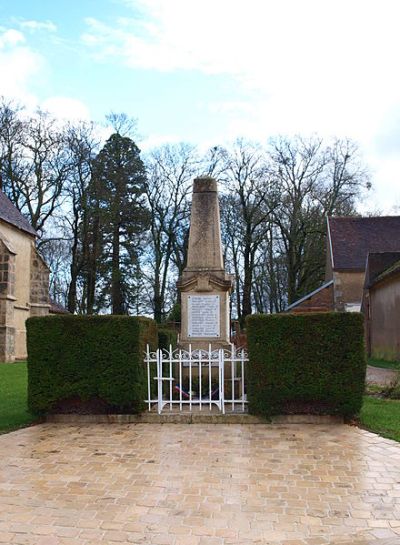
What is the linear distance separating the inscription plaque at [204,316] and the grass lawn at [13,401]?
3472 mm

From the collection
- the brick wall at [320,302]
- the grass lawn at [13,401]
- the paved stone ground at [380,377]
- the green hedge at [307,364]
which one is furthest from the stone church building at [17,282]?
the green hedge at [307,364]

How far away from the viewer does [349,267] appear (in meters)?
27.9

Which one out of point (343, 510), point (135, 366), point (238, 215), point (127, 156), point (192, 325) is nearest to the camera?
point (343, 510)

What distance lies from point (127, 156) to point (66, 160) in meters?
4.04

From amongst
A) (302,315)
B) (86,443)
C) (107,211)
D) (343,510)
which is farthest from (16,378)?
(107,211)

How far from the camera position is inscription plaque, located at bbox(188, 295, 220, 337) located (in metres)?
9.88

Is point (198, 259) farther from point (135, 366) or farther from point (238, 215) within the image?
point (238, 215)

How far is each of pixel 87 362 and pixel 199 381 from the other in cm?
196

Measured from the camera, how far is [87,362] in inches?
314

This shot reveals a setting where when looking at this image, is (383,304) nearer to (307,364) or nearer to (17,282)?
(307,364)

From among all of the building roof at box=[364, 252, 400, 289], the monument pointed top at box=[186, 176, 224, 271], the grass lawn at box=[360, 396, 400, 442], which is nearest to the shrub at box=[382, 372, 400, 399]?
the grass lawn at box=[360, 396, 400, 442]

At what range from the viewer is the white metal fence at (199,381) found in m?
8.03

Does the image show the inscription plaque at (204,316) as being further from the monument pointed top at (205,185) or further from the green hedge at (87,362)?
the monument pointed top at (205,185)

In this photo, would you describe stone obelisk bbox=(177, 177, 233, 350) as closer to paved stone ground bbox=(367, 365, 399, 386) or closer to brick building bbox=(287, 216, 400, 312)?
paved stone ground bbox=(367, 365, 399, 386)
